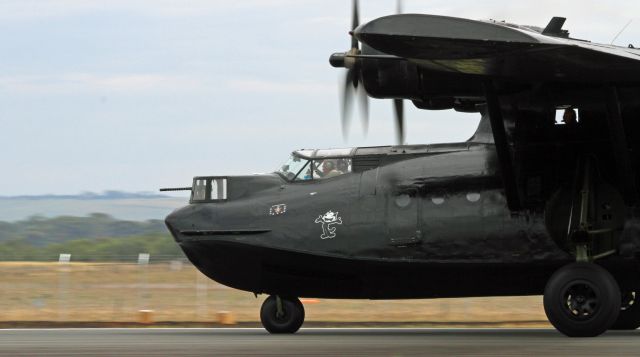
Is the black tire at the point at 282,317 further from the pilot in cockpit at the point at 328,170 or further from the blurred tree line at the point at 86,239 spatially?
the blurred tree line at the point at 86,239

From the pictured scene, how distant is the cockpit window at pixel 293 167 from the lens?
2027cm

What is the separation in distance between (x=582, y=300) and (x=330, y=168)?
4955mm

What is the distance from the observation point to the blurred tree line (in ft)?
189

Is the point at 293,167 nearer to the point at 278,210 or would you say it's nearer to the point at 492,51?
the point at 278,210

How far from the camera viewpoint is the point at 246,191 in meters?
20.2

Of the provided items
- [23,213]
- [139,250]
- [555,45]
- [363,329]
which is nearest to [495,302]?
[363,329]

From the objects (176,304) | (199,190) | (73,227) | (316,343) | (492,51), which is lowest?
(316,343)

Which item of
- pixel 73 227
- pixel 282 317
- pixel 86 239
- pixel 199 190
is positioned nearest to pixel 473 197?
pixel 282 317

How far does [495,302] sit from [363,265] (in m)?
10.9

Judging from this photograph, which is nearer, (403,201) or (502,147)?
(502,147)

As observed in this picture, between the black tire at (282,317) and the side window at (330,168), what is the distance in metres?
2.46

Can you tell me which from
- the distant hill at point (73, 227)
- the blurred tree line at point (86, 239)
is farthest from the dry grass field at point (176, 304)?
the distant hill at point (73, 227)

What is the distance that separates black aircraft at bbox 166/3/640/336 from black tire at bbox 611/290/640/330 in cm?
3

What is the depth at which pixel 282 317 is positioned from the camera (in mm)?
20781
